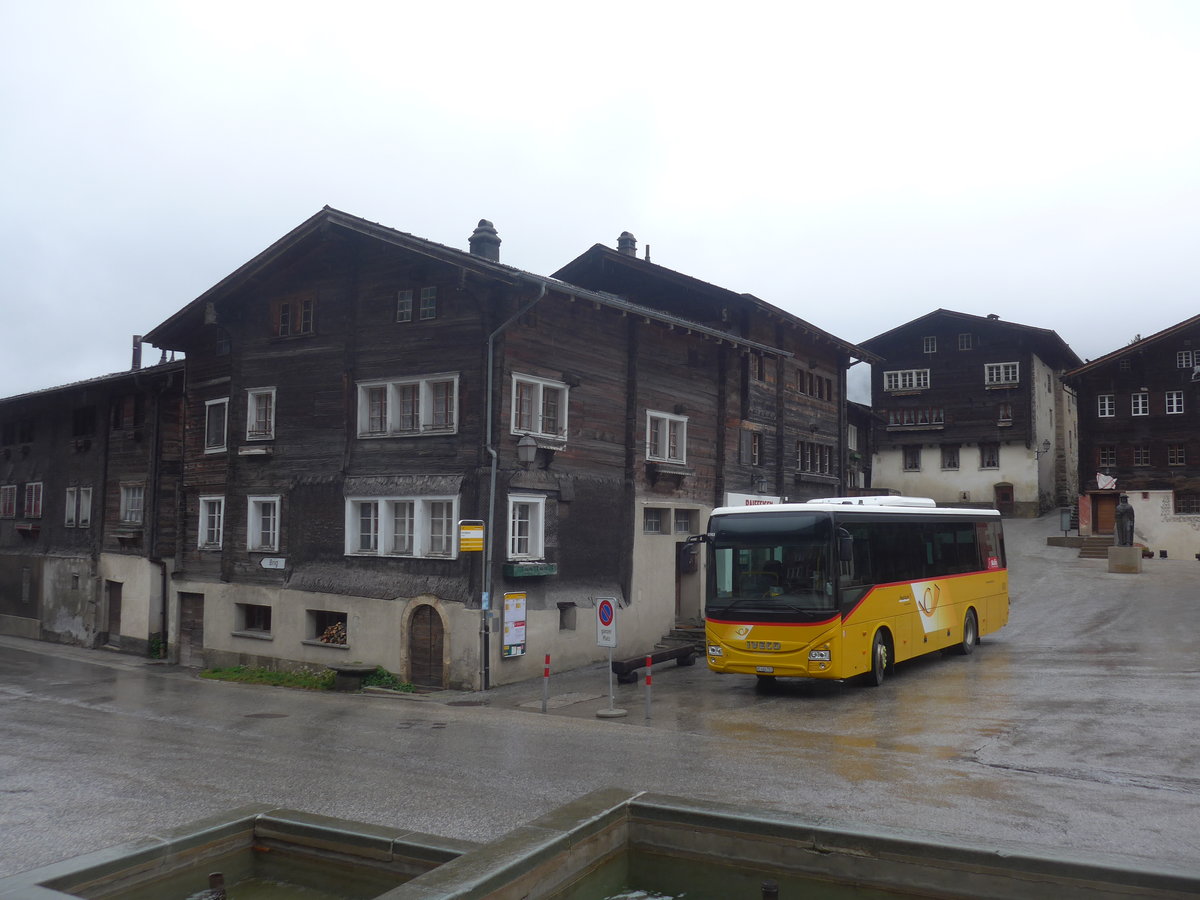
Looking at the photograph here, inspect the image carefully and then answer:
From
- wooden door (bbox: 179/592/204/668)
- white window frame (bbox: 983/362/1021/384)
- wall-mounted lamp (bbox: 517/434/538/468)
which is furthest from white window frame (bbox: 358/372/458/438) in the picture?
white window frame (bbox: 983/362/1021/384)

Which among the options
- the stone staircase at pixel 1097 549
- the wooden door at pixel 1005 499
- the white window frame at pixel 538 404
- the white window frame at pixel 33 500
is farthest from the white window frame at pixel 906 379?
the white window frame at pixel 33 500

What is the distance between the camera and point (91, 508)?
36.0 meters

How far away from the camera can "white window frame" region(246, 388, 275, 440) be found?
27.1m

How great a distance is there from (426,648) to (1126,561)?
27.8 meters

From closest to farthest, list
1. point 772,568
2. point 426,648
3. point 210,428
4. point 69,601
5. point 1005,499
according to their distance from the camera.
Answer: point 772,568, point 426,648, point 210,428, point 69,601, point 1005,499

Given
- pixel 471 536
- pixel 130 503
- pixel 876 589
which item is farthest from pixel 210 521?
pixel 876 589

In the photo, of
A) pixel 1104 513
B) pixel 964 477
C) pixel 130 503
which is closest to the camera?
pixel 130 503

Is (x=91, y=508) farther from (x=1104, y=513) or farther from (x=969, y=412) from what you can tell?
(x=1104, y=513)

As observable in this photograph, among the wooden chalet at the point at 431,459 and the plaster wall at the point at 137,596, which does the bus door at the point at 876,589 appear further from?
the plaster wall at the point at 137,596

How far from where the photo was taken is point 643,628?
2648 centimetres

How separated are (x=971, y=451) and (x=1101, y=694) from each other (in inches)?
1615

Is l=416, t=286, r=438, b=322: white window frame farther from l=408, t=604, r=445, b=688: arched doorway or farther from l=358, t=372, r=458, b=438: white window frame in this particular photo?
l=408, t=604, r=445, b=688: arched doorway

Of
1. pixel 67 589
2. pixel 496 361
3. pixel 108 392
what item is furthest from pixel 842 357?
pixel 67 589

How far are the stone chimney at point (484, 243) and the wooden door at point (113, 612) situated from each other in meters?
18.0
